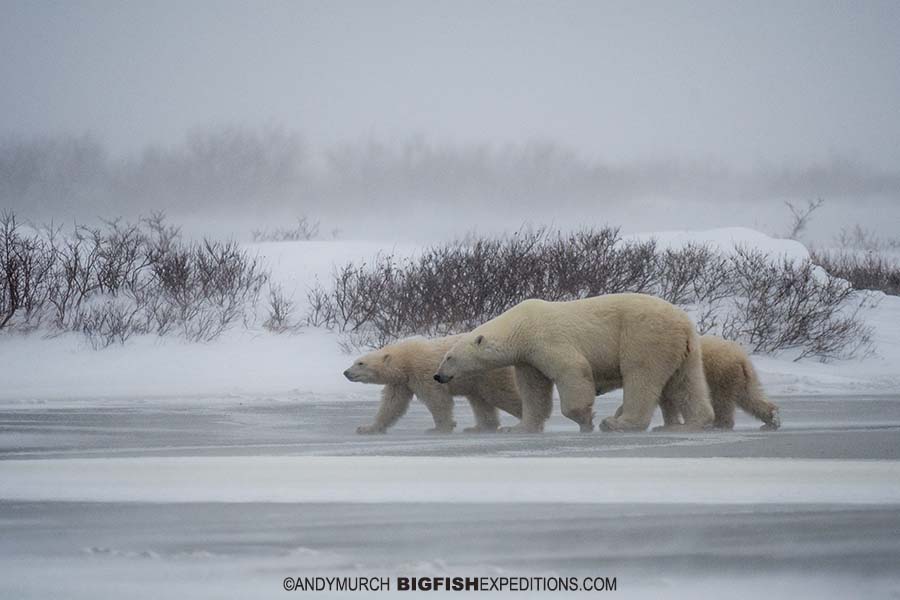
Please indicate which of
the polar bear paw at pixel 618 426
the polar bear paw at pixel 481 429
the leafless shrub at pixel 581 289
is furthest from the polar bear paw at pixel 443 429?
the leafless shrub at pixel 581 289

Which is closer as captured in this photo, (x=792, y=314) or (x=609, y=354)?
(x=609, y=354)

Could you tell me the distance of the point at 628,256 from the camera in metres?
25.7

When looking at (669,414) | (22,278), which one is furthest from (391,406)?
(22,278)

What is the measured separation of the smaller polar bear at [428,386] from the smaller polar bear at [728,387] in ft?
3.52

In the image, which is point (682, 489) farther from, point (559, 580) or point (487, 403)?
point (487, 403)

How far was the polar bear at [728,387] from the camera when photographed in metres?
10.0

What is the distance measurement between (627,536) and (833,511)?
1.08 metres

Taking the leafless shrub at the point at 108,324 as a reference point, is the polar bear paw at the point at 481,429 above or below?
below

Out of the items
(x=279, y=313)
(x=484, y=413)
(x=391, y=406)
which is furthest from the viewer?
(x=279, y=313)

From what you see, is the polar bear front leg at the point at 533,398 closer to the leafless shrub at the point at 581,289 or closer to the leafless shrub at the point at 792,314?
the leafless shrub at the point at 581,289

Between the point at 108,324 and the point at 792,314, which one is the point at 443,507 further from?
the point at 792,314

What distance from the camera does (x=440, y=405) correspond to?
10625 millimetres

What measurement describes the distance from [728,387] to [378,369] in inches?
127

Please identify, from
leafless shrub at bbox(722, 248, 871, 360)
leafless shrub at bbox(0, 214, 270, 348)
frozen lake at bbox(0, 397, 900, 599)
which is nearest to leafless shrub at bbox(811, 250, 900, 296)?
leafless shrub at bbox(722, 248, 871, 360)
